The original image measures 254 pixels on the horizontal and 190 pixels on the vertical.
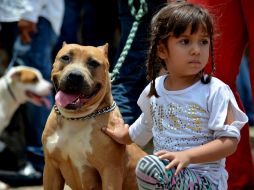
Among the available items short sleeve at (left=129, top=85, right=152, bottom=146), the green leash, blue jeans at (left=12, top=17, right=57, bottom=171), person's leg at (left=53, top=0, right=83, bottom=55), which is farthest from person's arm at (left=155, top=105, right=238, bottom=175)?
person's leg at (left=53, top=0, right=83, bottom=55)

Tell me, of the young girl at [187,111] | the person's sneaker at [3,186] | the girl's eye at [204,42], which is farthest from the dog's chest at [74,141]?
the person's sneaker at [3,186]

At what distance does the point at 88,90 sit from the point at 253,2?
1050mm

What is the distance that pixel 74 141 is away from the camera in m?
3.74

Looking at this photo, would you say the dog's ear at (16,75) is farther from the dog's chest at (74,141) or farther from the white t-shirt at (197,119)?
the white t-shirt at (197,119)

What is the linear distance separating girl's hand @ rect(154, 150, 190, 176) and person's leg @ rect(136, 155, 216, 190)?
0.07 ft

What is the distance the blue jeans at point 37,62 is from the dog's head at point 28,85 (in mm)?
83

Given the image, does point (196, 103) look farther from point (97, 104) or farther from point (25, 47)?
point (25, 47)

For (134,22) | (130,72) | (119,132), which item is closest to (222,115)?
(119,132)

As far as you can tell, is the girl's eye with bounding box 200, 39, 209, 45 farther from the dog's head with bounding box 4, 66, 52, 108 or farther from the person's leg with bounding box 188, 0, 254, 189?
the dog's head with bounding box 4, 66, 52, 108

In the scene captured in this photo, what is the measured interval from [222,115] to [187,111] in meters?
0.18

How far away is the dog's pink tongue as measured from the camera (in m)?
3.64

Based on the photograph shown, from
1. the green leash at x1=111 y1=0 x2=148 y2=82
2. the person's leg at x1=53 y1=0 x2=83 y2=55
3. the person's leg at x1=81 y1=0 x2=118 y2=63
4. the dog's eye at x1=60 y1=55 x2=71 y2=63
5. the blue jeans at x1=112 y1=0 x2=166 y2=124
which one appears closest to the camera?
the dog's eye at x1=60 y1=55 x2=71 y2=63

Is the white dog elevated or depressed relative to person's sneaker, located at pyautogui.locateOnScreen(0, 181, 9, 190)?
elevated

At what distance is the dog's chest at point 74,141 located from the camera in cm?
373
